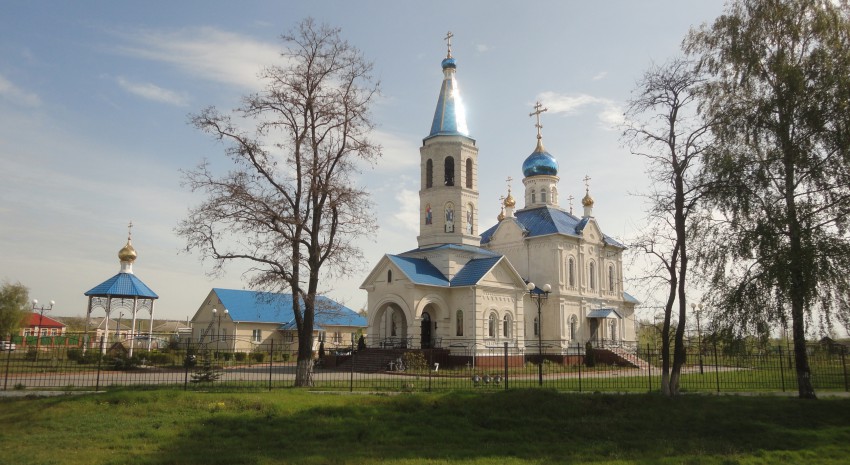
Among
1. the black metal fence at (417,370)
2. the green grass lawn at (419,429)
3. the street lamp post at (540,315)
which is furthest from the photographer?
the street lamp post at (540,315)

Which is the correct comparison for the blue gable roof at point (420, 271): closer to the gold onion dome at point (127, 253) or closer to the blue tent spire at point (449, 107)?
the blue tent spire at point (449, 107)

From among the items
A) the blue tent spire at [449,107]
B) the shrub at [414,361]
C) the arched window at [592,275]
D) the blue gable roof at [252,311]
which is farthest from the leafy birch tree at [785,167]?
the blue gable roof at [252,311]

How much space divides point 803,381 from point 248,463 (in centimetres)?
1456

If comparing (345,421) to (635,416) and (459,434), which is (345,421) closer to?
(459,434)

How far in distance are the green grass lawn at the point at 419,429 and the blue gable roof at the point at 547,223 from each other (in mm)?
21920

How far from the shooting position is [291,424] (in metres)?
12.5

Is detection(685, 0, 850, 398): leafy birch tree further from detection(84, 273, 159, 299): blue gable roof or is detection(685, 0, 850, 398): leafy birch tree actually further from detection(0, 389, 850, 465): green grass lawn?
detection(84, 273, 159, 299): blue gable roof

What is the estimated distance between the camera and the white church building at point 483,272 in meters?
30.1

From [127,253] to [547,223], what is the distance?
25565 millimetres

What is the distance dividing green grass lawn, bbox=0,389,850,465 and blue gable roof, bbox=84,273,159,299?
20.6 m

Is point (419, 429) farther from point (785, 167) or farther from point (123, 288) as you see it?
point (123, 288)

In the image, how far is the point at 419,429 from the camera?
12633 mm

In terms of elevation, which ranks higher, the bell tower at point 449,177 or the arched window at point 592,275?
the bell tower at point 449,177

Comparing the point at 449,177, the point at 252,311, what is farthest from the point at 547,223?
the point at 252,311
